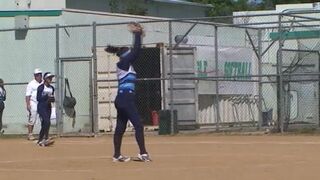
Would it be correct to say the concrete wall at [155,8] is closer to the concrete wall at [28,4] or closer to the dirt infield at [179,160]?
the concrete wall at [28,4]

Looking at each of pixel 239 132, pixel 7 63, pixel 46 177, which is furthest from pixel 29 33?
pixel 46 177

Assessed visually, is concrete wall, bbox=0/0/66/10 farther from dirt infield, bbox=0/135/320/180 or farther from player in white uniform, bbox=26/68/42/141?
dirt infield, bbox=0/135/320/180

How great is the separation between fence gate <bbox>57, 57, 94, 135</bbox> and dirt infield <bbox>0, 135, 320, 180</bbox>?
13.7 ft

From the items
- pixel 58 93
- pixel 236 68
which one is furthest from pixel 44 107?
pixel 236 68

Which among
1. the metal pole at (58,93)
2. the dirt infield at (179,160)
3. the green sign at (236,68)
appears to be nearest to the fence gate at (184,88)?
the green sign at (236,68)

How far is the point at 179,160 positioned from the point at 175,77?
9.31 meters

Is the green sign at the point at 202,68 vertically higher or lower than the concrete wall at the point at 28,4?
lower

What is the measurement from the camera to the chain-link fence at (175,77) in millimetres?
23422

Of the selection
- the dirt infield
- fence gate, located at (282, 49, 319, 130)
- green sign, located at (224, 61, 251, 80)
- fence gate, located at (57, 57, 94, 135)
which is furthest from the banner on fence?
the dirt infield

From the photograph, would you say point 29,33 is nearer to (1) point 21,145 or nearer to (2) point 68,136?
(2) point 68,136

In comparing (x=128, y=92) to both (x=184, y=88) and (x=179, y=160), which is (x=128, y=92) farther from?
(x=184, y=88)

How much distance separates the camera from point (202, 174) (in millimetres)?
11180

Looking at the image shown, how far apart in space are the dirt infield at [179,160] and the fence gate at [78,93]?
4.18 meters

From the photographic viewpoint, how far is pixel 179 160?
1365 centimetres
